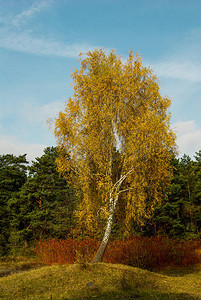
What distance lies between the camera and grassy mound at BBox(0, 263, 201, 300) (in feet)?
25.5

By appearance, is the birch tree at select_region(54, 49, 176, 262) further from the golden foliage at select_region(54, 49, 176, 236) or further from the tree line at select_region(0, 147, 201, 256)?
the tree line at select_region(0, 147, 201, 256)

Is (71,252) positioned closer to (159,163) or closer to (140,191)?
(140,191)

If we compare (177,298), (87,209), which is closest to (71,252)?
(87,209)

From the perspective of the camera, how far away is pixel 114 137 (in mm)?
12336

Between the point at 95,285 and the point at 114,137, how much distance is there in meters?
6.14

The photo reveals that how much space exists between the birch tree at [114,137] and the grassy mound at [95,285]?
197 centimetres

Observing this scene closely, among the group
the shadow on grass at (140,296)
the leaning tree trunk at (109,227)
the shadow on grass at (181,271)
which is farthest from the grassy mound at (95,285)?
the shadow on grass at (181,271)

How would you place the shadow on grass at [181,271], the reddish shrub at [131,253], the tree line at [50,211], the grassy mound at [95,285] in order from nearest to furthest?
the grassy mound at [95,285]
the shadow on grass at [181,271]
the reddish shrub at [131,253]
the tree line at [50,211]

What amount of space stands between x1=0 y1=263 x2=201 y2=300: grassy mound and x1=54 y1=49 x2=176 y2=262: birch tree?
6.46 ft

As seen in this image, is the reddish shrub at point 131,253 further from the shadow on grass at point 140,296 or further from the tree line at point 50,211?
the tree line at point 50,211

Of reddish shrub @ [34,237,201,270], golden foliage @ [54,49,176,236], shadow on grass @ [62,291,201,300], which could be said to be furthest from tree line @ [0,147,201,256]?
shadow on grass @ [62,291,201,300]

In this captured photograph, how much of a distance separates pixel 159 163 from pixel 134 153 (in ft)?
4.11

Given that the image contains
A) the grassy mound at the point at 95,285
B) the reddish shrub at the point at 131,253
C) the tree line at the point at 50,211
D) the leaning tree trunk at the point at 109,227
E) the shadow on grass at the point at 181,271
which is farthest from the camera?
the tree line at the point at 50,211

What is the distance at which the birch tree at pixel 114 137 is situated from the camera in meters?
11.6
